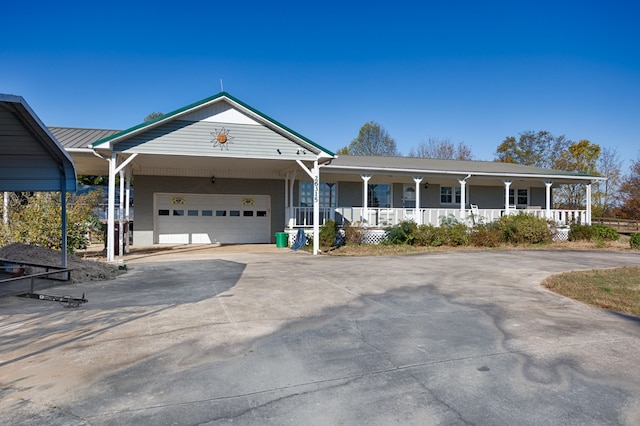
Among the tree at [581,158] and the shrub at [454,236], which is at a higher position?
the tree at [581,158]

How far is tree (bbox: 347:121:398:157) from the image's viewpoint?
52.3 metres

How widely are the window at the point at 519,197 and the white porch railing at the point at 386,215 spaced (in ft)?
10.1

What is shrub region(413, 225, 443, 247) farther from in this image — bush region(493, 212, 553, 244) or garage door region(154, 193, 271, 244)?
garage door region(154, 193, 271, 244)

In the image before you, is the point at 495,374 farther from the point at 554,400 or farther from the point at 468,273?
the point at 468,273

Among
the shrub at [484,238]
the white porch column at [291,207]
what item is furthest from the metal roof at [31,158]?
the shrub at [484,238]

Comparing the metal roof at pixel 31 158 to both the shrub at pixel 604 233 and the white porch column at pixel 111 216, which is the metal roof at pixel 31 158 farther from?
the shrub at pixel 604 233

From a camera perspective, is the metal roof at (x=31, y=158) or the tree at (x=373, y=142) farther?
the tree at (x=373, y=142)

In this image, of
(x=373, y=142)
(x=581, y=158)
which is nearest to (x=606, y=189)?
(x=581, y=158)

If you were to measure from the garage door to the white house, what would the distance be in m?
Result: 0.05

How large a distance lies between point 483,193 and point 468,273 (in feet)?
43.4

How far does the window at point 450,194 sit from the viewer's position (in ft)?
71.1

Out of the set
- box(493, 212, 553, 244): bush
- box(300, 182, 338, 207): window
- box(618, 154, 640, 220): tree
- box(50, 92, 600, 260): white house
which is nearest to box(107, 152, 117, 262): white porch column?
box(50, 92, 600, 260): white house

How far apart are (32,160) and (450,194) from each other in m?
19.2

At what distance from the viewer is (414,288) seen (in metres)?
8.19
